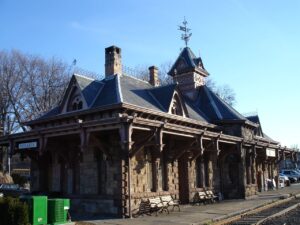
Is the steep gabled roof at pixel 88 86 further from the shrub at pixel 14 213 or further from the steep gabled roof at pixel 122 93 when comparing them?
the shrub at pixel 14 213

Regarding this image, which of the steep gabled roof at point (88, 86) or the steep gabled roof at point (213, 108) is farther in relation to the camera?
the steep gabled roof at point (213, 108)

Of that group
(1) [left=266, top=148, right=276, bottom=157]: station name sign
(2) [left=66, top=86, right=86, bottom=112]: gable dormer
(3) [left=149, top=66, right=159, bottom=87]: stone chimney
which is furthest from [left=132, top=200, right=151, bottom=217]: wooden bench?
(1) [left=266, top=148, right=276, bottom=157]: station name sign

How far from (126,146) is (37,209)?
4.17 metres

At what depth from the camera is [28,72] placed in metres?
38.3

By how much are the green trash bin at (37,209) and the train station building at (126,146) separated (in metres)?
3.84

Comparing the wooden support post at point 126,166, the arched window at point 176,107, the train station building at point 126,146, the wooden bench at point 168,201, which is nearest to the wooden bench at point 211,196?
the train station building at point 126,146

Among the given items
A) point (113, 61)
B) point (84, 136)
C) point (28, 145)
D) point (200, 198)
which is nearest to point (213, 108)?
point (200, 198)

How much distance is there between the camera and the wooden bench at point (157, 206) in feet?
55.2

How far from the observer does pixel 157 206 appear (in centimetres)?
1691

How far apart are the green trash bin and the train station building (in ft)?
12.6

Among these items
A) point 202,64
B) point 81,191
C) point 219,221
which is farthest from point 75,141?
point 202,64

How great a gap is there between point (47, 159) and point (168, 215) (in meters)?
8.14

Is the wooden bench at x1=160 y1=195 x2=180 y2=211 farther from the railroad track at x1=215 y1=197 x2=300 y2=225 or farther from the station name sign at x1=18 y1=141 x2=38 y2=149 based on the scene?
the station name sign at x1=18 y1=141 x2=38 y2=149

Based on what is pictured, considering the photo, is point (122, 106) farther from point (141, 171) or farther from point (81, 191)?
point (81, 191)
